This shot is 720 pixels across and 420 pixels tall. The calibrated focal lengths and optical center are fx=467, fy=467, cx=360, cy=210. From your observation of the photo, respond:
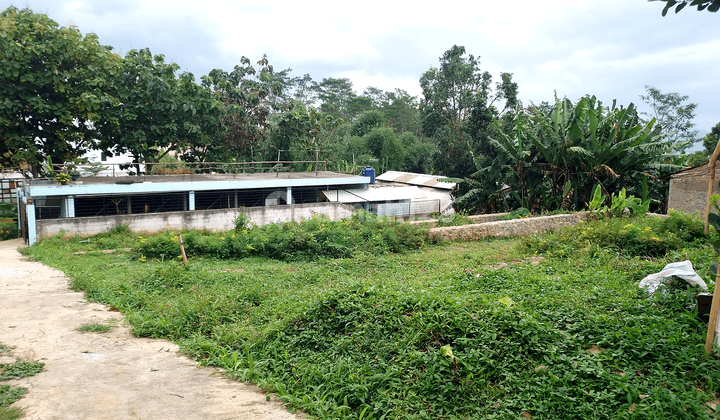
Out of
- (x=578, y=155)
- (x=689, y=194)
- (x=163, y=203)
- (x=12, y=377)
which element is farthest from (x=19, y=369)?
(x=689, y=194)

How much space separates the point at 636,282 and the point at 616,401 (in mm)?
3353

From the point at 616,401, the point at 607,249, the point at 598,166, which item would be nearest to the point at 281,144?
the point at 598,166

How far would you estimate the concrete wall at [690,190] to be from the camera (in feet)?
48.1

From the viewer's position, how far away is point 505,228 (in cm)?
1477

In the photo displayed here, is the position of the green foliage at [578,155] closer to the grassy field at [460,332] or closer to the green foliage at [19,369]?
the grassy field at [460,332]


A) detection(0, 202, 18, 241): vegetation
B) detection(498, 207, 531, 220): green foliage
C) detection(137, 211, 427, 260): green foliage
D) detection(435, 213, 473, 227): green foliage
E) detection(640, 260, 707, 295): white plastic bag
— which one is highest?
detection(640, 260, 707, 295): white plastic bag

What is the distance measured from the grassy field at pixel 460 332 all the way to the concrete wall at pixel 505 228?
12.9 ft

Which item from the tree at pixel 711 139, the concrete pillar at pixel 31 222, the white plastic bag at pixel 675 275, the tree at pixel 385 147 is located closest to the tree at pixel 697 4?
the white plastic bag at pixel 675 275

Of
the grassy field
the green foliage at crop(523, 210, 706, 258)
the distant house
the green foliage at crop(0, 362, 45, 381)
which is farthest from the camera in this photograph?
the distant house

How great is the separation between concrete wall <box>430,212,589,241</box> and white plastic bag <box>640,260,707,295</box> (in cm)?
792

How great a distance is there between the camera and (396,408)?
4.44m

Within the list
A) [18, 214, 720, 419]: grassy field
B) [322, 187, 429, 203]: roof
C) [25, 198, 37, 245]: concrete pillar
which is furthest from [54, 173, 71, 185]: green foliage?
[322, 187, 429, 203]: roof

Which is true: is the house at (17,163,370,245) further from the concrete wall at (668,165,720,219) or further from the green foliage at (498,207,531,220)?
the concrete wall at (668,165,720,219)

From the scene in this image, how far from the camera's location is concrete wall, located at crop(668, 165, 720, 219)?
48.1 feet
